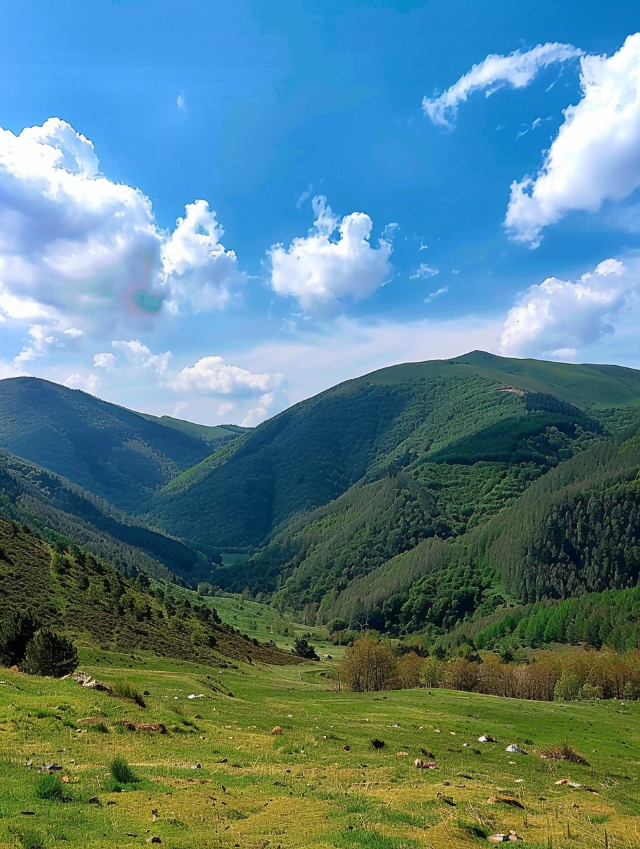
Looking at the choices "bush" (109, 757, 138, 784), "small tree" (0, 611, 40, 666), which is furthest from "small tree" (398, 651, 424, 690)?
"bush" (109, 757, 138, 784)

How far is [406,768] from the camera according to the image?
21.7 m

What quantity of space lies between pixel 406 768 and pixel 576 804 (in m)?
6.50

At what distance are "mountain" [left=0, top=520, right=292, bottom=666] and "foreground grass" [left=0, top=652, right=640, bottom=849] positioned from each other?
43296 mm

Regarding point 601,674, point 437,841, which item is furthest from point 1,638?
point 601,674

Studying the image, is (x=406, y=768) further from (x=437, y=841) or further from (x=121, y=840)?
(x=121, y=840)

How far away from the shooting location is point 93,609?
83125mm

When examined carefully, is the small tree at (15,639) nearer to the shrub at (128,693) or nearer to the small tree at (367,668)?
the shrub at (128,693)

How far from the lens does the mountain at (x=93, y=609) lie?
7294 centimetres

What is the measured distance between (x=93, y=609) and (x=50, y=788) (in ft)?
261

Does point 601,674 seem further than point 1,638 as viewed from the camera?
Yes

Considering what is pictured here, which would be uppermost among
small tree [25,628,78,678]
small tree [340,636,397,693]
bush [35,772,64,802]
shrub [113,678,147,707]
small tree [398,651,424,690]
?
bush [35,772,64,802]

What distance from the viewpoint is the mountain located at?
2872 inches

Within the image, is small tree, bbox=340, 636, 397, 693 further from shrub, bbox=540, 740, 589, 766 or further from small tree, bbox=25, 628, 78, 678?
small tree, bbox=25, 628, 78, 678

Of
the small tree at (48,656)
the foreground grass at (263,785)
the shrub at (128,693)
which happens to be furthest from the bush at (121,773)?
the small tree at (48,656)
